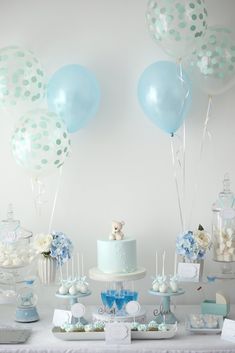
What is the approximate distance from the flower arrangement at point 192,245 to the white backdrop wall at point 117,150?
0.29 m

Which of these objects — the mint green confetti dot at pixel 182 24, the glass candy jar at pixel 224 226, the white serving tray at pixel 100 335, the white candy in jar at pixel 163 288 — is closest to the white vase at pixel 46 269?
the white serving tray at pixel 100 335

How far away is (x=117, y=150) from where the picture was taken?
3.05 m

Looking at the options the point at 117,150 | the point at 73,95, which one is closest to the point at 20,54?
the point at 73,95

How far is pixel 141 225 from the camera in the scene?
9.98 ft

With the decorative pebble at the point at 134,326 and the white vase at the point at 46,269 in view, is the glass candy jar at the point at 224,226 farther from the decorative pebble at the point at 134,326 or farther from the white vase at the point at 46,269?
the white vase at the point at 46,269

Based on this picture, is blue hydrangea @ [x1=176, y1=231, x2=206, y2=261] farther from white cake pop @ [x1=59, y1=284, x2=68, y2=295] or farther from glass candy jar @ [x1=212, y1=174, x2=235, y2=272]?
white cake pop @ [x1=59, y1=284, x2=68, y2=295]

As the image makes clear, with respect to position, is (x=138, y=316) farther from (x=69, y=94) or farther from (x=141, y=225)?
(x=69, y=94)

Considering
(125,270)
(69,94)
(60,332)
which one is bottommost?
(60,332)

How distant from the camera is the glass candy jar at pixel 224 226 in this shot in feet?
9.11

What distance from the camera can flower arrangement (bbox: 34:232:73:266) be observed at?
2.74 meters

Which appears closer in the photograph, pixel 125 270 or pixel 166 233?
pixel 125 270

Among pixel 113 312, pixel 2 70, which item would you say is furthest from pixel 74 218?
pixel 2 70

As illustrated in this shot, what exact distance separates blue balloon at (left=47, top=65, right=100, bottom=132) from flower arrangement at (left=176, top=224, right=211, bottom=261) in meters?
0.67

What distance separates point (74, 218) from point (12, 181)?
0.34m
